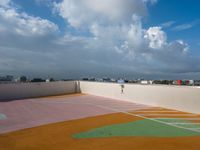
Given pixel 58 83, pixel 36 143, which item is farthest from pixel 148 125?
pixel 58 83

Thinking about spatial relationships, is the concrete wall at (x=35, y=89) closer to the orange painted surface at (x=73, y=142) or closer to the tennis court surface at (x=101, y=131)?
the tennis court surface at (x=101, y=131)

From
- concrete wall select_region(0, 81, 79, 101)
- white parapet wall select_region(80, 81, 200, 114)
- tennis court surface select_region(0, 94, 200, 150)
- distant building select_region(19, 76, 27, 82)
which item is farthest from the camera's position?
distant building select_region(19, 76, 27, 82)

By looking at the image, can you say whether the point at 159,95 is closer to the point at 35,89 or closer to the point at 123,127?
the point at 123,127

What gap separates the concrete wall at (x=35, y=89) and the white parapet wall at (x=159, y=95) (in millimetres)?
3542

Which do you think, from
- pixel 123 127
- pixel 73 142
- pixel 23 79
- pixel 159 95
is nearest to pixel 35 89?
pixel 23 79

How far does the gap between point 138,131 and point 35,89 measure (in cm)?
1225

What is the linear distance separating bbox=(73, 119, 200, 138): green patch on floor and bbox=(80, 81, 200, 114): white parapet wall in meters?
3.00

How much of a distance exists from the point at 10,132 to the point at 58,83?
1142cm

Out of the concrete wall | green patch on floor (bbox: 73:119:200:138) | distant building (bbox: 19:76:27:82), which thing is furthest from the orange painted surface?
distant building (bbox: 19:76:27:82)

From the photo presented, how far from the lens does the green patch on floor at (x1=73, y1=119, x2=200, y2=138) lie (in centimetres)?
605

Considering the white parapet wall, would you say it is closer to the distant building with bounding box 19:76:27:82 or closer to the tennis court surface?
the tennis court surface

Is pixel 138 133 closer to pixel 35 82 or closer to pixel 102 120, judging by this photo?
pixel 102 120

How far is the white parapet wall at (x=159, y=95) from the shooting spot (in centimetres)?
937

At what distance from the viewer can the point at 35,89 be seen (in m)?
16.7
